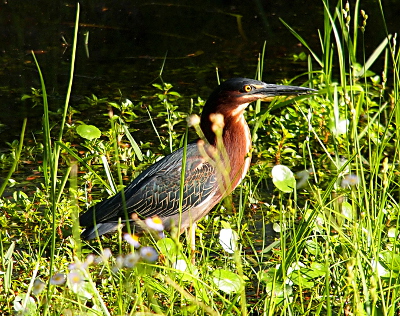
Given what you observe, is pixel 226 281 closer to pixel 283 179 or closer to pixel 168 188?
pixel 283 179

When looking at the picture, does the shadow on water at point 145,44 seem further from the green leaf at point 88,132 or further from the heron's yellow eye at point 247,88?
the heron's yellow eye at point 247,88

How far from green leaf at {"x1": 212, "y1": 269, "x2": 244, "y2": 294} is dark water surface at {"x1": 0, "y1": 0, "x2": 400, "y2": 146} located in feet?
11.5

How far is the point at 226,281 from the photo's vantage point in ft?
9.62

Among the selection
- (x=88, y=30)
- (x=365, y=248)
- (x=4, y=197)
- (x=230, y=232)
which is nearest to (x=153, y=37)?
(x=88, y=30)

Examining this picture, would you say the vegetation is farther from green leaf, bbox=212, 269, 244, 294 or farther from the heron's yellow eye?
the heron's yellow eye

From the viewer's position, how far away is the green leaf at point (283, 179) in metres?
3.25

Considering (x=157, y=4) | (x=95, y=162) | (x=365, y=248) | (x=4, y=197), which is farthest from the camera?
(x=157, y=4)

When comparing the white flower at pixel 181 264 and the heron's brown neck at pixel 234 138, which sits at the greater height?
the heron's brown neck at pixel 234 138

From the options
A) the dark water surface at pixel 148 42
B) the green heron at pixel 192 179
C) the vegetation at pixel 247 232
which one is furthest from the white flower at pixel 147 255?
the dark water surface at pixel 148 42

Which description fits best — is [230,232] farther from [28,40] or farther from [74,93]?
[28,40]

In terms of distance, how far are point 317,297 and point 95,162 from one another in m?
2.44

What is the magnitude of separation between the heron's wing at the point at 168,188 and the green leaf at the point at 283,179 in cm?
106

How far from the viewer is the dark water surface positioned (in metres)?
6.64

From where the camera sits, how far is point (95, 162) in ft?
16.8
